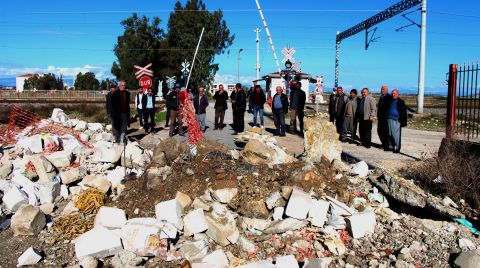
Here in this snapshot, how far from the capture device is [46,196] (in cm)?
857

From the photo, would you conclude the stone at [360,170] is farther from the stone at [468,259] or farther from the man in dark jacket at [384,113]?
the man in dark jacket at [384,113]

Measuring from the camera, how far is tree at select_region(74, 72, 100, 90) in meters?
83.3

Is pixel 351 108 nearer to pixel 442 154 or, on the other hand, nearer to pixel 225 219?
pixel 442 154

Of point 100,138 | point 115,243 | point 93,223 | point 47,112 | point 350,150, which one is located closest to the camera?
point 115,243

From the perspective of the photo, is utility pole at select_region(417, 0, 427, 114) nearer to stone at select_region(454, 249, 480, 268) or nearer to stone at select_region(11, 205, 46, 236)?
stone at select_region(454, 249, 480, 268)

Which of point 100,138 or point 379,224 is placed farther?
point 100,138

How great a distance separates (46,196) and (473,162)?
7710 millimetres

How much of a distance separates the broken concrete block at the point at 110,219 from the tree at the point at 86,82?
7999cm

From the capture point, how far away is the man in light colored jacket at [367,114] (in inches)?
516

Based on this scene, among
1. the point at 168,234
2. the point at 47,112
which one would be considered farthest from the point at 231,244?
the point at 47,112

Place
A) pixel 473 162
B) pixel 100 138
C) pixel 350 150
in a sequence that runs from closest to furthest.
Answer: pixel 473 162 < pixel 350 150 < pixel 100 138

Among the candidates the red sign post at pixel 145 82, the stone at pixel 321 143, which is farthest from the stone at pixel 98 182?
the red sign post at pixel 145 82

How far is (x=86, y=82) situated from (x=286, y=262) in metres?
83.7

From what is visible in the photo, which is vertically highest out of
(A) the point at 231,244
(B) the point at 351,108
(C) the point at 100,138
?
(B) the point at 351,108
